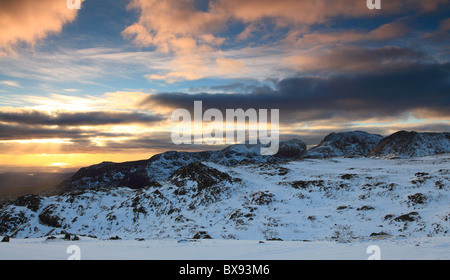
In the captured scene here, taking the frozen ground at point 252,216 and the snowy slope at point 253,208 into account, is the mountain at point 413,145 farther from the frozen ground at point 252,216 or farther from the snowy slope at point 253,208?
the frozen ground at point 252,216

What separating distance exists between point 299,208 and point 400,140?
16186 cm

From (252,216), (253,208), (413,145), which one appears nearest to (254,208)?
(253,208)

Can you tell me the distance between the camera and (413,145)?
6344 inches

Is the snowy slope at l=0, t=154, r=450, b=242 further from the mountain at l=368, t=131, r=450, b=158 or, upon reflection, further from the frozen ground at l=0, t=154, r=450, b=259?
the mountain at l=368, t=131, r=450, b=158

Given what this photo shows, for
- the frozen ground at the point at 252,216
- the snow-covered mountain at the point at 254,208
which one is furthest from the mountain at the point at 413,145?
the frozen ground at the point at 252,216

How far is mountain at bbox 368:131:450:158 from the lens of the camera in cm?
15550

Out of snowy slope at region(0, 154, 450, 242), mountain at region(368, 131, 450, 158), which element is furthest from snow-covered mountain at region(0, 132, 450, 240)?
mountain at region(368, 131, 450, 158)

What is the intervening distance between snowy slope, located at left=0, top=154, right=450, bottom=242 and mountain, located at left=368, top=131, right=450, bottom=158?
11094 centimetres

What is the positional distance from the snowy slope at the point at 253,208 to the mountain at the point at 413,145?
364 ft

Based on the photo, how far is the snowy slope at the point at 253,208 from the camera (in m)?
38.1

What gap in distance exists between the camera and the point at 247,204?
54594mm

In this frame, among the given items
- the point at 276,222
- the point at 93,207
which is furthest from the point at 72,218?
the point at 276,222
